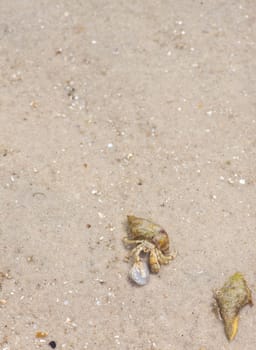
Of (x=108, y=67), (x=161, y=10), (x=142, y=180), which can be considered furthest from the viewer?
(x=161, y=10)

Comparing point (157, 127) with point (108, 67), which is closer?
point (157, 127)

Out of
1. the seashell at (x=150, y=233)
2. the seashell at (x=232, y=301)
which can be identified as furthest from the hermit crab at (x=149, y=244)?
the seashell at (x=232, y=301)

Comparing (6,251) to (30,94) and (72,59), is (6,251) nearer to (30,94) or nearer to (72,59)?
(30,94)

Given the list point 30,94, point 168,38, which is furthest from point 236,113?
point 30,94

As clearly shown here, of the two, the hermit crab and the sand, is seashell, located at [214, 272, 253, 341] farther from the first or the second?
the hermit crab

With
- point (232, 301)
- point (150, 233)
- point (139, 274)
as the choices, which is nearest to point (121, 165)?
point (150, 233)

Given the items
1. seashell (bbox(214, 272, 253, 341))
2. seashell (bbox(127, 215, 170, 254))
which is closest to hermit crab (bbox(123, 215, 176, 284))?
seashell (bbox(127, 215, 170, 254))
